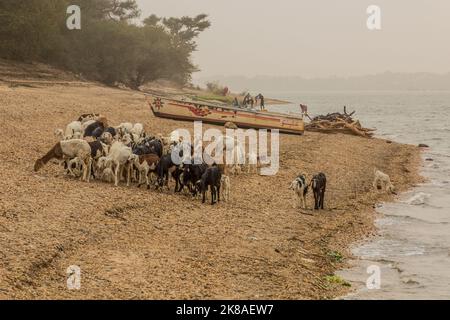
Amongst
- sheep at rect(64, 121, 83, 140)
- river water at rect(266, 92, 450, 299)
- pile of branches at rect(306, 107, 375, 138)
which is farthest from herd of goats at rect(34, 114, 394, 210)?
pile of branches at rect(306, 107, 375, 138)

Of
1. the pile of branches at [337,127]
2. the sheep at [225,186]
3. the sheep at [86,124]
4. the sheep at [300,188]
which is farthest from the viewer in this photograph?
the pile of branches at [337,127]

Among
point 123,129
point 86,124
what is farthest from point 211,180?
point 86,124

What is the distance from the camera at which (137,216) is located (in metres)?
14.3

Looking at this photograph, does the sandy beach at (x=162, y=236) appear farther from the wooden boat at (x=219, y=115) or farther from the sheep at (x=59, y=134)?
the wooden boat at (x=219, y=115)

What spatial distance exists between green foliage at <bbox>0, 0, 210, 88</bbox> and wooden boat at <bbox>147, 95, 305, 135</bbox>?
16.3m

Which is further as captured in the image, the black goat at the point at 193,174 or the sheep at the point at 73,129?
the sheep at the point at 73,129

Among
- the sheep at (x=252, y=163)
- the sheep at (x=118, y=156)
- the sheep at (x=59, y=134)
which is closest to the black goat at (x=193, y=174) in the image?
the sheep at (x=118, y=156)

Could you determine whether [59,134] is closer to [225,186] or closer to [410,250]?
[225,186]

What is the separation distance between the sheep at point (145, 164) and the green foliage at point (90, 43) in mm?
33129

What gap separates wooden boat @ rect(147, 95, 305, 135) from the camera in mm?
36938

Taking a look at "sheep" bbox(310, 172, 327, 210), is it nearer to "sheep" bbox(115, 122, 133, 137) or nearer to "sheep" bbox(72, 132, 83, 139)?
"sheep" bbox(115, 122, 133, 137)

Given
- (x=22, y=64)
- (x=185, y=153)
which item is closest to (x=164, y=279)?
(x=185, y=153)

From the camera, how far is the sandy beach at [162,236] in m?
10.1

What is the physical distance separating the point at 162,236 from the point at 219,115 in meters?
25.0
